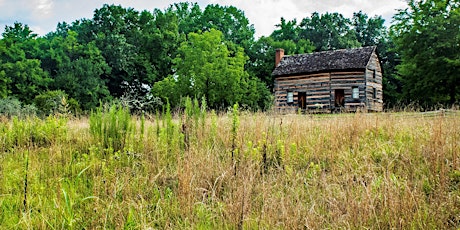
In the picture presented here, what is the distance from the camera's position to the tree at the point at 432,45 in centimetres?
2084

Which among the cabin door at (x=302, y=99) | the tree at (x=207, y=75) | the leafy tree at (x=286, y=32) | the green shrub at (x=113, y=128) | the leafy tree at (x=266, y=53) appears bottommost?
the green shrub at (x=113, y=128)

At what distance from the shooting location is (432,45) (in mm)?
21219

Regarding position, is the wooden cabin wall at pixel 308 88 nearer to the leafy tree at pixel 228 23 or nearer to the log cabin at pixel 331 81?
the log cabin at pixel 331 81

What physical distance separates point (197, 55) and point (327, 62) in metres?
10.4

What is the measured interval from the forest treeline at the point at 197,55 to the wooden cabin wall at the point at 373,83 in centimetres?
150

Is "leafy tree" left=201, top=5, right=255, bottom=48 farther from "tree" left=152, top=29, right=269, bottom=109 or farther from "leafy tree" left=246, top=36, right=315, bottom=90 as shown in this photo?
"tree" left=152, top=29, right=269, bottom=109

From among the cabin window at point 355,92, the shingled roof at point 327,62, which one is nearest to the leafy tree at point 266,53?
the shingled roof at point 327,62

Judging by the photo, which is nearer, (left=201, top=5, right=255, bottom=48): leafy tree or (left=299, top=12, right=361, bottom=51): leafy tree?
(left=201, top=5, right=255, bottom=48): leafy tree

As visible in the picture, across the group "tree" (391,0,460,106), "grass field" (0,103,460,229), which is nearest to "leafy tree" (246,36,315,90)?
"tree" (391,0,460,106)

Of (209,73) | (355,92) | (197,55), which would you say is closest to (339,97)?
(355,92)

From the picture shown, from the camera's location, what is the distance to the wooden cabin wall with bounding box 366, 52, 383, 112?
26.9 m

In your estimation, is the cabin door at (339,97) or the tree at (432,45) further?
the cabin door at (339,97)

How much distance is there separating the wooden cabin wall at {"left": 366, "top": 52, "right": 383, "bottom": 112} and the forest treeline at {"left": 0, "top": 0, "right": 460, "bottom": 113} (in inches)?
58.9

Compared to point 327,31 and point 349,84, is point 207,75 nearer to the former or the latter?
point 349,84
